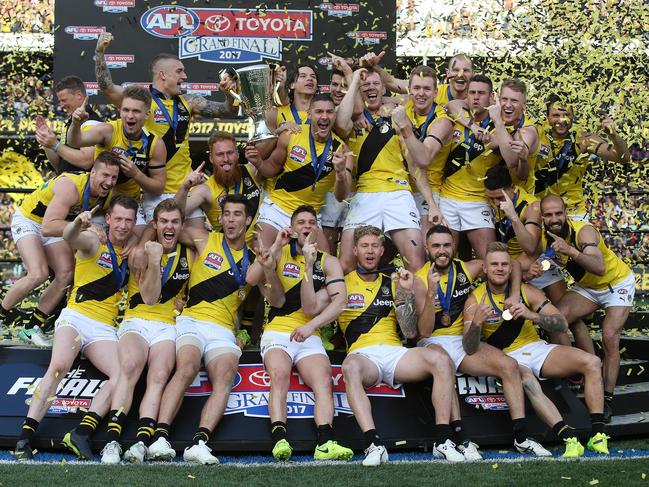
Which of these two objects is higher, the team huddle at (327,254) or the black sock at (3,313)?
the team huddle at (327,254)

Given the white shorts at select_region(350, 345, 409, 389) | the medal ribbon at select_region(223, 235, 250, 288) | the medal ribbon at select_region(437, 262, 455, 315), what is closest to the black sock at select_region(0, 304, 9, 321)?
the medal ribbon at select_region(223, 235, 250, 288)

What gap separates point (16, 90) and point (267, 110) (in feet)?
18.6

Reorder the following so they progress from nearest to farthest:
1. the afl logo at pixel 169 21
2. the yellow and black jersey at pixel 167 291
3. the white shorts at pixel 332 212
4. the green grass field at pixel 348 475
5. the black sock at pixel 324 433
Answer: the green grass field at pixel 348 475 → the black sock at pixel 324 433 → the yellow and black jersey at pixel 167 291 → the white shorts at pixel 332 212 → the afl logo at pixel 169 21

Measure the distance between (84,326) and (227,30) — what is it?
4425 millimetres

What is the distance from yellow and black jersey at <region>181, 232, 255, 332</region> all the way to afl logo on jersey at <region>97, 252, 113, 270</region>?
1.68 feet

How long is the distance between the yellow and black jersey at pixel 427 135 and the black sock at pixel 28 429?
3068 millimetres

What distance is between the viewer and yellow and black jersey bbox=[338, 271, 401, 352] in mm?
5730

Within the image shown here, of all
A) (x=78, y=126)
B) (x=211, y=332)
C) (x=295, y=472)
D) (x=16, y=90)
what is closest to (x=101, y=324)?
(x=211, y=332)

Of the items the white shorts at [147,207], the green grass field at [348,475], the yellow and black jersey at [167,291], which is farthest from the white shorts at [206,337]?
the white shorts at [147,207]

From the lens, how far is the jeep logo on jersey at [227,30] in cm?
902

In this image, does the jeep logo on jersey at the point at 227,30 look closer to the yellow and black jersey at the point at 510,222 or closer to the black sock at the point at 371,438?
the yellow and black jersey at the point at 510,222

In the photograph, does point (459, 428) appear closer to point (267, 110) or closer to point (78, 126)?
point (267, 110)

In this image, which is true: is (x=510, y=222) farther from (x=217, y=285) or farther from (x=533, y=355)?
(x=217, y=285)

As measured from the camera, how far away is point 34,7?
34.8 ft
